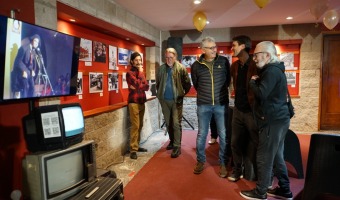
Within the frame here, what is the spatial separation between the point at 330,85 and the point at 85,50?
4.81 meters

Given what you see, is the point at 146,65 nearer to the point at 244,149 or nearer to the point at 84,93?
the point at 84,93

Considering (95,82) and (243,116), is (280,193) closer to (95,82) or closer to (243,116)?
(243,116)

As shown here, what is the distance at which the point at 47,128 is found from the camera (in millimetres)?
1479

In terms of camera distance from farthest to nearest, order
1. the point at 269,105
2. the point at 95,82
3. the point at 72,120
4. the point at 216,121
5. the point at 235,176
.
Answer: the point at 95,82 < the point at 216,121 < the point at 235,176 < the point at 269,105 < the point at 72,120

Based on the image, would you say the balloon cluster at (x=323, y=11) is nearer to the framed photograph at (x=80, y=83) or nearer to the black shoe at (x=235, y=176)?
the black shoe at (x=235, y=176)

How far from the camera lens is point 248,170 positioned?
2.75 metres

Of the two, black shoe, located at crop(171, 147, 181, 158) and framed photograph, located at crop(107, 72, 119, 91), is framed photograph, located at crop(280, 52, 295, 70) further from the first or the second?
framed photograph, located at crop(107, 72, 119, 91)

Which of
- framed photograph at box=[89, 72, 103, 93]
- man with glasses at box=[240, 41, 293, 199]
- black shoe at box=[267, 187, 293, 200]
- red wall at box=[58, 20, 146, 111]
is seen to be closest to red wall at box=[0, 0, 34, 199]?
red wall at box=[58, 20, 146, 111]

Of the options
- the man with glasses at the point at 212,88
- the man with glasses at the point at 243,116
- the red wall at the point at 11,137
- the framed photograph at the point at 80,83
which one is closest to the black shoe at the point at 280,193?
the man with glasses at the point at 243,116

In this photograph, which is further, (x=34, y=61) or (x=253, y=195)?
(x=253, y=195)

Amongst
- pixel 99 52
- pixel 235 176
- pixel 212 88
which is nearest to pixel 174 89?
pixel 212 88

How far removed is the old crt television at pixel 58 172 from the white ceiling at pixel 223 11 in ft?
8.01

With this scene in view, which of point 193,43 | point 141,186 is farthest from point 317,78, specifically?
point 141,186

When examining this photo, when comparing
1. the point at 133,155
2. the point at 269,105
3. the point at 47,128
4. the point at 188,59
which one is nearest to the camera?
the point at 47,128
